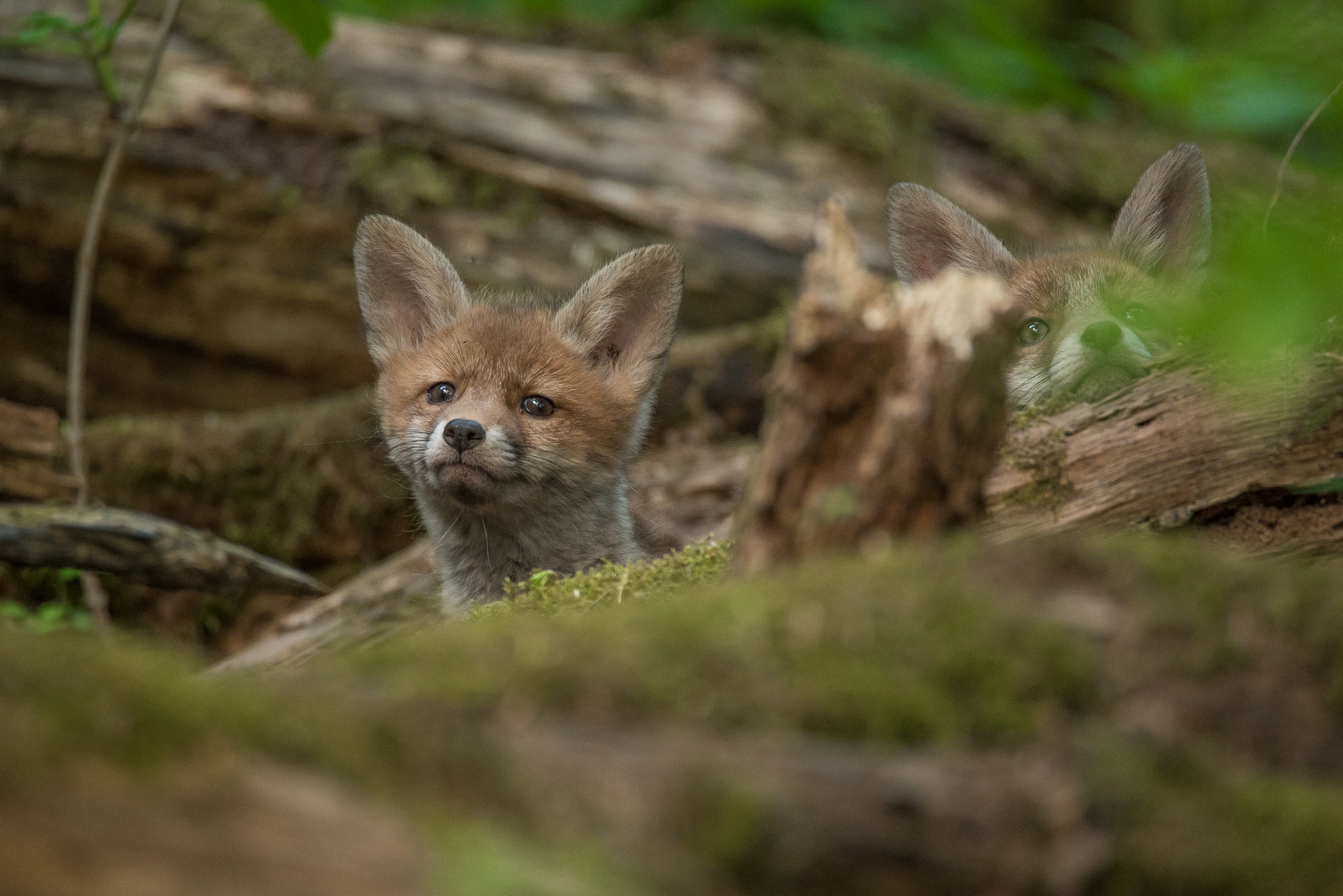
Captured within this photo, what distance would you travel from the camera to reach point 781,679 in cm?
196

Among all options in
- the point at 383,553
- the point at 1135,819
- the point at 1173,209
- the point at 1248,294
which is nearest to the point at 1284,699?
the point at 1135,819

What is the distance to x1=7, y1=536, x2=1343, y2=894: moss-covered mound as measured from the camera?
1.64m

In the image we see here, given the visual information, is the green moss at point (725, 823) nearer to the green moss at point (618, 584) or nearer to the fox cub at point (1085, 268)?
the green moss at point (618, 584)

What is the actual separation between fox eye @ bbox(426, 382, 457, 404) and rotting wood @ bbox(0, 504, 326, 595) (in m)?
1.12

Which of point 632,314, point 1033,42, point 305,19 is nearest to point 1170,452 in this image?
point 632,314

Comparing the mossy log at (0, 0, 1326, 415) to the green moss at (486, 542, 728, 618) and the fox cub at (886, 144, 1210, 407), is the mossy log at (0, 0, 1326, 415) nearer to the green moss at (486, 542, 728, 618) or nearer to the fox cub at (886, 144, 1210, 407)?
the fox cub at (886, 144, 1210, 407)

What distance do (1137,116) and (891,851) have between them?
1078cm

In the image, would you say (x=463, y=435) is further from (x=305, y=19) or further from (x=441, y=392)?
(x=305, y=19)

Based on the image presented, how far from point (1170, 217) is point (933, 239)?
1119 mm

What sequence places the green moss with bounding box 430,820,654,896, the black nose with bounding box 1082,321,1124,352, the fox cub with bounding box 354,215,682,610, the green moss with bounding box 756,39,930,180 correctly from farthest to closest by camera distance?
the green moss with bounding box 756,39,930,180 → the fox cub with bounding box 354,215,682,610 → the black nose with bounding box 1082,321,1124,352 → the green moss with bounding box 430,820,654,896

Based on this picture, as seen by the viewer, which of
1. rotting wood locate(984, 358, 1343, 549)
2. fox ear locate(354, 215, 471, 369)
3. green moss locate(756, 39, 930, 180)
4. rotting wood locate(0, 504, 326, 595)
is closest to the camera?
rotting wood locate(984, 358, 1343, 549)

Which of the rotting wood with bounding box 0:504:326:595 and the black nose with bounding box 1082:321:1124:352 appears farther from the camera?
the black nose with bounding box 1082:321:1124:352

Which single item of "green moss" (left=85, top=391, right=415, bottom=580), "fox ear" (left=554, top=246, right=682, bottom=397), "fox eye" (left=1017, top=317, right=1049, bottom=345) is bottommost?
"green moss" (left=85, top=391, right=415, bottom=580)

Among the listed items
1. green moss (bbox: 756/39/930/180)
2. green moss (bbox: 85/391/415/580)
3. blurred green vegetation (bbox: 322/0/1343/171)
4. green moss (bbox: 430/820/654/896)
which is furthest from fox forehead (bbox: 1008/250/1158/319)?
green moss (bbox: 430/820/654/896)
